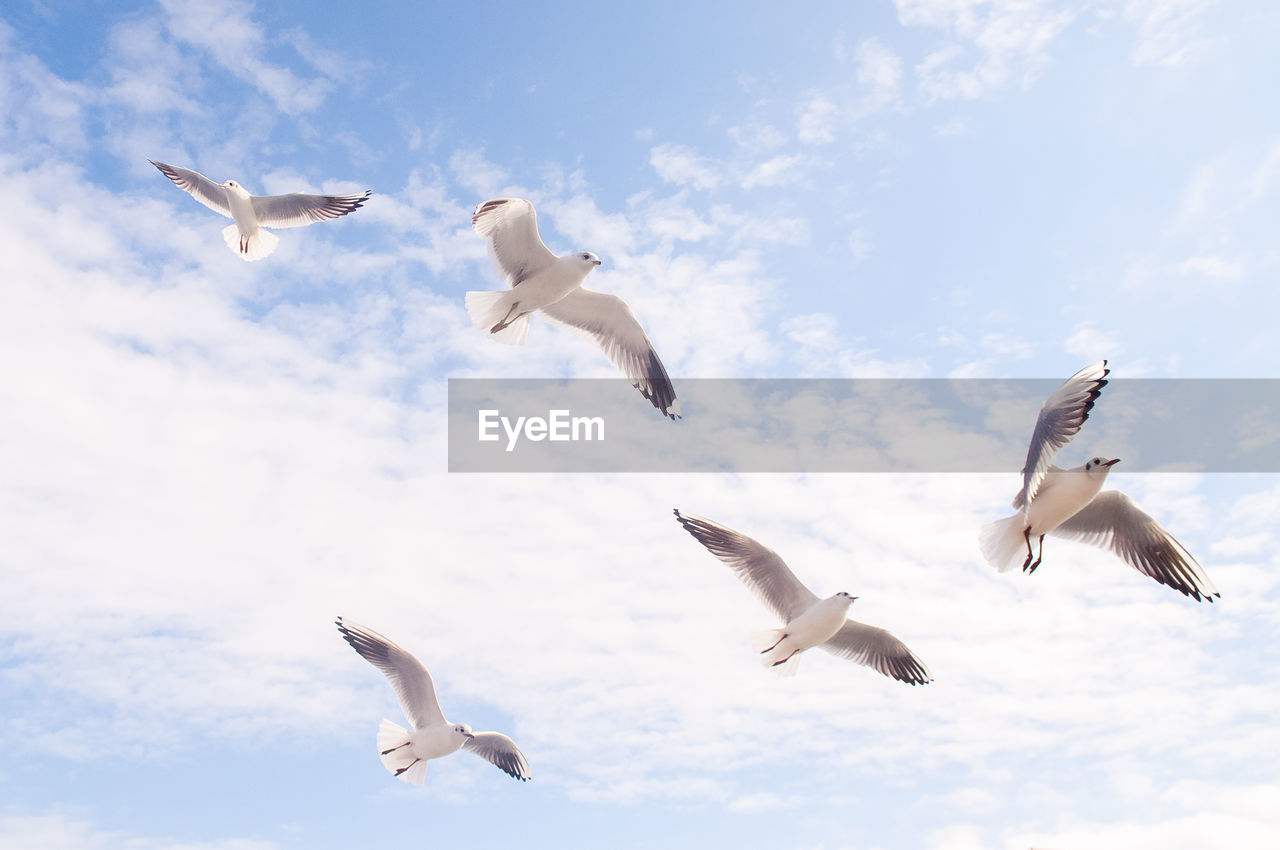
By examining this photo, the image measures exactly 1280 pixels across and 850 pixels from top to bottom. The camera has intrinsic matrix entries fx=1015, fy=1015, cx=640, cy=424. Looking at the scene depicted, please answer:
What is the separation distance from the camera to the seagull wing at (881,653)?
902cm

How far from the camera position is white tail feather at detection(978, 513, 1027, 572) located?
732cm

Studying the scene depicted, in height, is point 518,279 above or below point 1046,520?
above

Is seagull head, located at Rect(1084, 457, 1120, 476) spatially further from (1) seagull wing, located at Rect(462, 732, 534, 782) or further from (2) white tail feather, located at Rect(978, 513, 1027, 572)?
(1) seagull wing, located at Rect(462, 732, 534, 782)

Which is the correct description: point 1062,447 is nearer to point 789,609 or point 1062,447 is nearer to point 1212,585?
point 1212,585

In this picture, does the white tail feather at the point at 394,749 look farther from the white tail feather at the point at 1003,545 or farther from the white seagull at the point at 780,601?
the white tail feather at the point at 1003,545

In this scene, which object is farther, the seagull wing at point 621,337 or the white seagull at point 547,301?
the seagull wing at point 621,337

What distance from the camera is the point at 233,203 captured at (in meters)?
11.8

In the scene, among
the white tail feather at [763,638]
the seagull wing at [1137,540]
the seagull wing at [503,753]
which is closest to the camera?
the seagull wing at [1137,540]

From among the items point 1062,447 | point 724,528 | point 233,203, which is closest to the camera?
point 1062,447

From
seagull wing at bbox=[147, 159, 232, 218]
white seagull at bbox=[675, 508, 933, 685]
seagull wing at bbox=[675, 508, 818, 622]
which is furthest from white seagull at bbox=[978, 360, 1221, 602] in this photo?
seagull wing at bbox=[147, 159, 232, 218]

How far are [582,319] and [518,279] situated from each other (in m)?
0.90

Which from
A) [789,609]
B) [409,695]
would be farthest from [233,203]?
[789,609]

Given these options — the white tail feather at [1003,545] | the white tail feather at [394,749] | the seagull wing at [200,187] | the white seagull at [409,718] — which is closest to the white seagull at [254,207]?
the seagull wing at [200,187]

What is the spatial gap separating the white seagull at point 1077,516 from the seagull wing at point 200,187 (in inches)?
377
